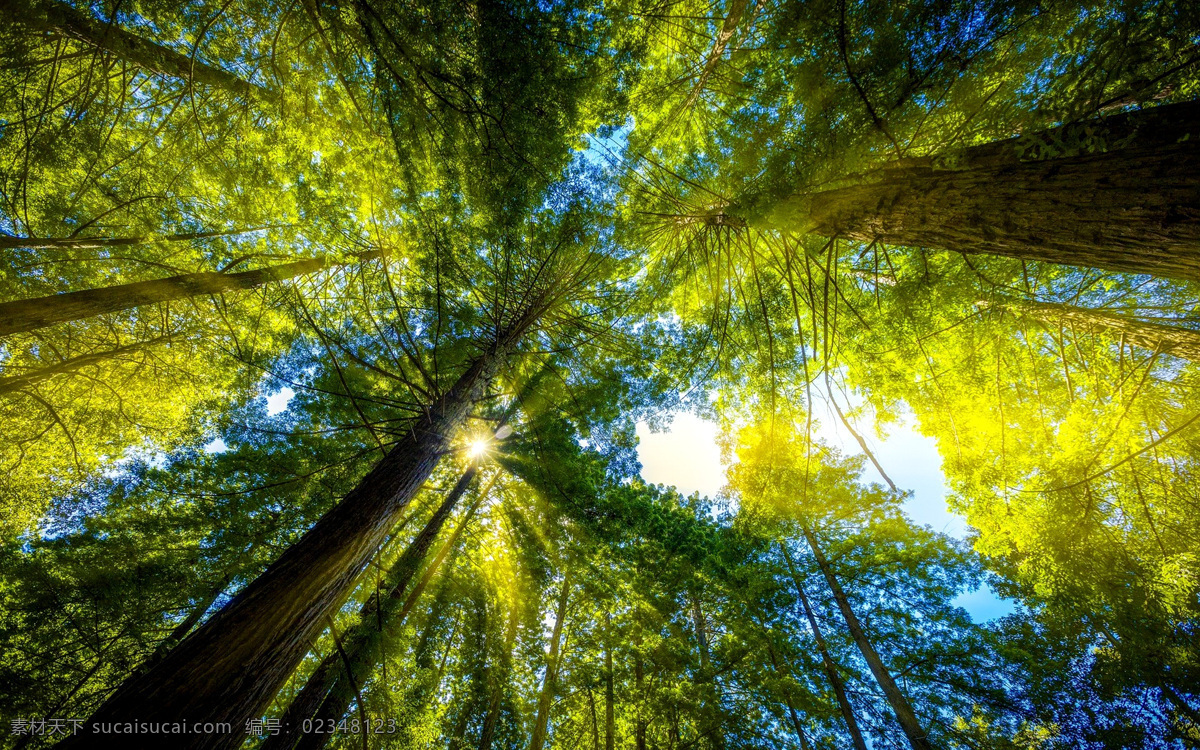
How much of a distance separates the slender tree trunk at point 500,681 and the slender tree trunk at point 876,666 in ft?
21.5

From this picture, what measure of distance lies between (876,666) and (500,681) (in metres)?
6.76

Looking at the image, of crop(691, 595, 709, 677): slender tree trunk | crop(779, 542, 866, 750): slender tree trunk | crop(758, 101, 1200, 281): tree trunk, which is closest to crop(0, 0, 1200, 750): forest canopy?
crop(758, 101, 1200, 281): tree trunk

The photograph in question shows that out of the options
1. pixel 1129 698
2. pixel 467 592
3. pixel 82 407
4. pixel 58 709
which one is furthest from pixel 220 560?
pixel 1129 698

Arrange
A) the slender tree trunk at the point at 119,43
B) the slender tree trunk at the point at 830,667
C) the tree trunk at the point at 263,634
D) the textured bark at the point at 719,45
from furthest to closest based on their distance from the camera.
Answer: the slender tree trunk at the point at 830,667, the textured bark at the point at 719,45, the slender tree trunk at the point at 119,43, the tree trunk at the point at 263,634

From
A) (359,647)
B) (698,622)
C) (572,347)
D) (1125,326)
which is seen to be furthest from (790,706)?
(572,347)

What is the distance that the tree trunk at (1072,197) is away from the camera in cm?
144

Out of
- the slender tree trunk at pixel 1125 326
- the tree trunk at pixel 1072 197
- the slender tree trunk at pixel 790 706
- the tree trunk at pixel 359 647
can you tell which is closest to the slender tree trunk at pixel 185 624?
the tree trunk at pixel 359 647

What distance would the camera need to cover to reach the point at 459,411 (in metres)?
3.65

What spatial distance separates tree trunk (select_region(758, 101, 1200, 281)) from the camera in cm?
144

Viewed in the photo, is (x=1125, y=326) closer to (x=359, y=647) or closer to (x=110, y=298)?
(x=359, y=647)

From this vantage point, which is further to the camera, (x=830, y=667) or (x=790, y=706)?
(x=830, y=667)

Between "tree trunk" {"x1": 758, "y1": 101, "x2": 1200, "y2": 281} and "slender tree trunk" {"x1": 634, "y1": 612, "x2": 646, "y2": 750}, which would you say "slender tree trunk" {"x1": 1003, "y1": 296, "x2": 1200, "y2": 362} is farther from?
"slender tree trunk" {"x1": 634, "y1": 612, "x2": 646, "y2": 750}

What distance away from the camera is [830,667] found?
6.54 metres

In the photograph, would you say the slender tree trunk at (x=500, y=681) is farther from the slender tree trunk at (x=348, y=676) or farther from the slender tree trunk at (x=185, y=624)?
the slender tree trunk at (x=185, y=624)
